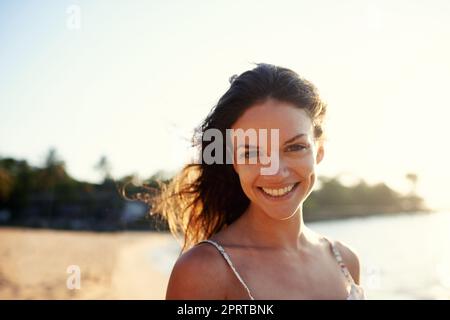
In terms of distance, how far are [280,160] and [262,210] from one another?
0.45m

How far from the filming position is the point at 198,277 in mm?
2348

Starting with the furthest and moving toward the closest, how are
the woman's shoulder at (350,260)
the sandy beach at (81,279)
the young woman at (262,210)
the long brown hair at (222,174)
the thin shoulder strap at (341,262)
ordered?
the sandy beach at (81,279), the woman's shoulder at (350,260), the thin shoulder strap at (341,262), the long brown hair at (222,174), the young woman at (262,210)

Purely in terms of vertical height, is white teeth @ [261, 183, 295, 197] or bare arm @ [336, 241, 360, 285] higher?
white teeth @ [261, 183, 295, 197]

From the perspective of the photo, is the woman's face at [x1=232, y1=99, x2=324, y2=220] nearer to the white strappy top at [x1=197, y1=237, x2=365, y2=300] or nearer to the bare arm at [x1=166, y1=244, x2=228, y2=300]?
the white strappy top at [x1=197, y1=237, x2=365, y2=300]

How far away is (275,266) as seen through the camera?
2740 mm

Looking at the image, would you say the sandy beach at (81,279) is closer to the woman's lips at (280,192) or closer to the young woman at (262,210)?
the young woman at (262,210)

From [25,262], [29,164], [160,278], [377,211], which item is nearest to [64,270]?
[25,262]

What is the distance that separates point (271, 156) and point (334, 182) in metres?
79.9

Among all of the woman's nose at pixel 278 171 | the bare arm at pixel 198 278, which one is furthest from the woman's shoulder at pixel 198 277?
the woman's nose at pixel 278 171

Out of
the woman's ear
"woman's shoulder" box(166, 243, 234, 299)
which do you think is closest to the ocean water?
the woman's ear

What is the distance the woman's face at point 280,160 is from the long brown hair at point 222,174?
0.09 metres

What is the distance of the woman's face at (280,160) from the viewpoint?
99.4 inches

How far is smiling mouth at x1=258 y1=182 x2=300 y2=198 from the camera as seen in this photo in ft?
8.46

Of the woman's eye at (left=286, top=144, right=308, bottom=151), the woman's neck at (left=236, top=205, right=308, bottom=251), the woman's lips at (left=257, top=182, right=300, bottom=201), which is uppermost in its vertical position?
the woman's eye at (left=286, top=144, right=308, bottom=151)
